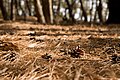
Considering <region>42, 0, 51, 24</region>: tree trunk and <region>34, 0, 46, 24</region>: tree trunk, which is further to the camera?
Result: <region>42, 0, 51, 24</region>: tree trunk

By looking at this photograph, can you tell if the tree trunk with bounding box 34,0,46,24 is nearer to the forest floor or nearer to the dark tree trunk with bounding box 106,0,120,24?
the dark tree trunk with bounding box 106,0,120,24

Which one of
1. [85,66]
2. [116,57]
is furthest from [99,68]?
[116,57]

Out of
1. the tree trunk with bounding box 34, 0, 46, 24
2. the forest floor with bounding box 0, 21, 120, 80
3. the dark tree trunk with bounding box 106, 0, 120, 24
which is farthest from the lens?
the tree trunk with bounding box 34, 0, 46, 24

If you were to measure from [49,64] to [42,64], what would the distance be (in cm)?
4

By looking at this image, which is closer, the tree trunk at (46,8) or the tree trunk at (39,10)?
the tree trunk at (39,10)

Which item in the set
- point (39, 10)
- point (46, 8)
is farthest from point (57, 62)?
point (46, 8)

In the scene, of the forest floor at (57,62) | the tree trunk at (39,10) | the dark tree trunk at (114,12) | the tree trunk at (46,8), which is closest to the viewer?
the forest floor at (57,62)

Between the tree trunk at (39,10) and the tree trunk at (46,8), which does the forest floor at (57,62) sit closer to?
the tree trunk at (39,10)

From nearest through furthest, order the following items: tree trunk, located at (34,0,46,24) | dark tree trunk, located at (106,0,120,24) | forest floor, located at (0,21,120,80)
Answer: forest floor, located at (0,21,120,80), dark tree trunk, located at (106,0,120,24), tree trunk, located at (34,0,46,24)

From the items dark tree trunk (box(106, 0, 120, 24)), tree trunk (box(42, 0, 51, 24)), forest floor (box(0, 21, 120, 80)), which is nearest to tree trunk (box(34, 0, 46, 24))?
tree trunk (box(42, 0, 51, 24))

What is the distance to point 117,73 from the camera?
4.19 ft

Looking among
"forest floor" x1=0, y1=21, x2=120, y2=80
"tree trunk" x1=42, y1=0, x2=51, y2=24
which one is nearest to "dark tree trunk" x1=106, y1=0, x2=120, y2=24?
"tree trunk" x1=42, y1=0, x2=51, y2=24

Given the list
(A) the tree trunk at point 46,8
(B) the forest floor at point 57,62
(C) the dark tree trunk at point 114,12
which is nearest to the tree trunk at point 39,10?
(A) the tree trunk at point 46,8

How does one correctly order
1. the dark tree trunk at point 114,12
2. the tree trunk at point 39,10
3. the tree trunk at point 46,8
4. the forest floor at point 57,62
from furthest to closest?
the tree trunk at point 46,8 < the tree trunk at point 39,10 < the dark tree trunk at point 114,12 < the forest floor at point 57,62
